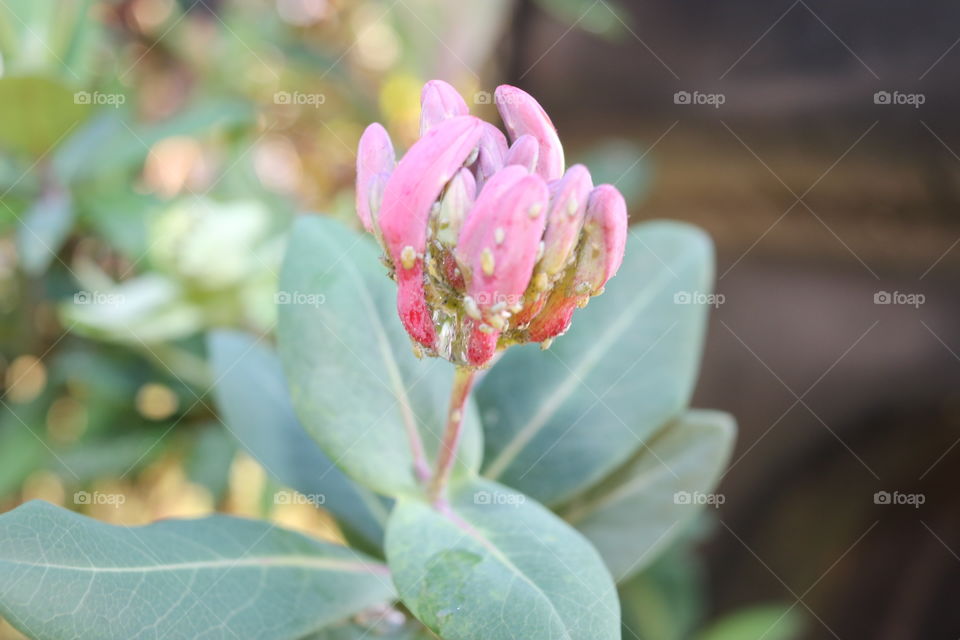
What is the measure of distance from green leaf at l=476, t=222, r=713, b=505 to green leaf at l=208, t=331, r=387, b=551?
17 centimetres

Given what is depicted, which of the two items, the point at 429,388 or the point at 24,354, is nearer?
the point at 429,388

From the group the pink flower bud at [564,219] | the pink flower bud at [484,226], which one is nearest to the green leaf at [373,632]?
the pink flower bud at [484,226]

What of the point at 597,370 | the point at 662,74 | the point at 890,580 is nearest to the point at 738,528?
the point at 890,580

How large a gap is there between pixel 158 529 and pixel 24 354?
1038mm

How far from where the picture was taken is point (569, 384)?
1.04 metres

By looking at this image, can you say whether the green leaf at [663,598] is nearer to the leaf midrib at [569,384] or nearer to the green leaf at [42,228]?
the leaf midrib at [569,384]

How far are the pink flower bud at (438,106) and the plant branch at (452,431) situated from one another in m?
0.21

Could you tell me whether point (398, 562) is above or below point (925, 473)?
below

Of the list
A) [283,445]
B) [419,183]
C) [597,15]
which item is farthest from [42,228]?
[597,15]

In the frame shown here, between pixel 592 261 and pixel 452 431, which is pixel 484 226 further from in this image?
pixel 452 431

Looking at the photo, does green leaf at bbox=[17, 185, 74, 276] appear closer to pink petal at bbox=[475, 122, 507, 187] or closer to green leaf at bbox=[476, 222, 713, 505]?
green leaf at bbox=[476, 222, 713, 505]

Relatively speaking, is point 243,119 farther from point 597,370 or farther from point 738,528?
point 738,528

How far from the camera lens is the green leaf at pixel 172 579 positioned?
0.64 m

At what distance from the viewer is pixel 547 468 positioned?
3.29 feet
